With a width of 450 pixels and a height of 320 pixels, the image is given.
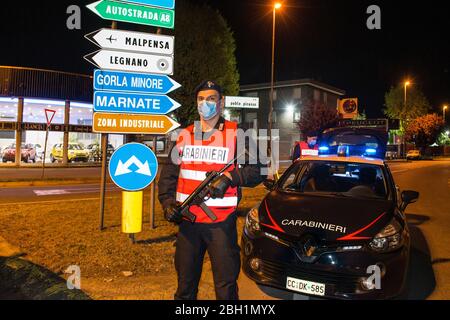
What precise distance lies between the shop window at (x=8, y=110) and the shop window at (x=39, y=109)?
610mm

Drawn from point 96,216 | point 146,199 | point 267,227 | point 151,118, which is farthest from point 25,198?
point 267,227

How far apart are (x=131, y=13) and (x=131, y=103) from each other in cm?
140

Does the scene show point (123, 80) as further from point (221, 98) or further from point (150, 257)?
point (221, 98)

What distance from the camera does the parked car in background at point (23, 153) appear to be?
1067 inches

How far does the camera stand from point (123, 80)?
6266 millimetres

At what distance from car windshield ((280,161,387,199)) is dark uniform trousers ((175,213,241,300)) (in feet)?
7.29

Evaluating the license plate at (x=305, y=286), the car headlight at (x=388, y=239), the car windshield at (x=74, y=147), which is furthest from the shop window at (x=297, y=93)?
the license plate at (x=305, y=286)

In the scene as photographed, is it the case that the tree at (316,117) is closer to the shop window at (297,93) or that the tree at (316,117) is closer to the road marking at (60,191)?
the shop window at (297,93)

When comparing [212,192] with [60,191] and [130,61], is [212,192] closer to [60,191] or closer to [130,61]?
[130,61]

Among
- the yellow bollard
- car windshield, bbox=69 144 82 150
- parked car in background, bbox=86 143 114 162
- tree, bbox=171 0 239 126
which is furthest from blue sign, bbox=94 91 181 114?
parked car in background, bbox=86 143 114 162

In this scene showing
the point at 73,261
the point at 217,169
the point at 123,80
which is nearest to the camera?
the point at 217,169

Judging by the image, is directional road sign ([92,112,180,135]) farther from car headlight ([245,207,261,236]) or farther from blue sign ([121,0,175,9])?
car headlight ([245,207,261,236])

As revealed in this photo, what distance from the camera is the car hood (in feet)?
13.0
